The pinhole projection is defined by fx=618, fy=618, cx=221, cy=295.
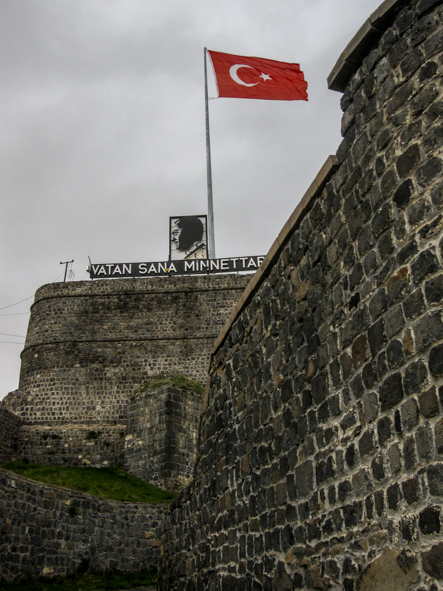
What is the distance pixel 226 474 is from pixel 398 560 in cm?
411

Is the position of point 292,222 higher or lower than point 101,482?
lower

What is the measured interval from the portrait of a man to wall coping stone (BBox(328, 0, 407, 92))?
26.3m

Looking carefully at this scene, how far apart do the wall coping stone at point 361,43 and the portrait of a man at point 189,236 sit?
26.3 meters

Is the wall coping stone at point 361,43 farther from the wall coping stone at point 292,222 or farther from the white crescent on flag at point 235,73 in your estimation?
the white crescent on flag at point 235,73

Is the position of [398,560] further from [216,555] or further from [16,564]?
[16,564]

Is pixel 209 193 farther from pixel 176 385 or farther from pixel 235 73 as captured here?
pixel 176 385

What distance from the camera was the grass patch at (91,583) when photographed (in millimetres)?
11992

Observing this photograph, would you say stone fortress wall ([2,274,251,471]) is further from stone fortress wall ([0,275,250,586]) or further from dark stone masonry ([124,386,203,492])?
dark stone masonry ([124,386,203,492])

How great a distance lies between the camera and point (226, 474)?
7.96m

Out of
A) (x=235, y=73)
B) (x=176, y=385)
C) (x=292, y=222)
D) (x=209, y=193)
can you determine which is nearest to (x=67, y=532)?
(x=176, y=385)

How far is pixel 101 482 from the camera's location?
19.0 metres

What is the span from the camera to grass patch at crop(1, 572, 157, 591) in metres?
12.0

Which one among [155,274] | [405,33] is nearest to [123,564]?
[405,33]

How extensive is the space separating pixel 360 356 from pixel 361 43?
2557 mm
